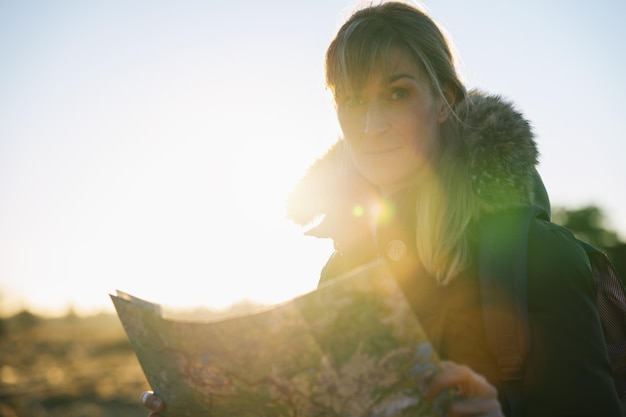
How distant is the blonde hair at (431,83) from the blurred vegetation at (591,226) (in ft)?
56.5

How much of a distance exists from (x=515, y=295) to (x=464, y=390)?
1.39 ft

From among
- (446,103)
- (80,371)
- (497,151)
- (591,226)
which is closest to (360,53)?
(446,103)

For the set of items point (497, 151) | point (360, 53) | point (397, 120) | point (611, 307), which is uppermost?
point (360, 53)

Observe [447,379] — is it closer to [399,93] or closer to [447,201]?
[447,201]

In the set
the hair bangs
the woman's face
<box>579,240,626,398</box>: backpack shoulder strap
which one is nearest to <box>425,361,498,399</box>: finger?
<box>579,240,626,398</box>: backpack shoulder strap

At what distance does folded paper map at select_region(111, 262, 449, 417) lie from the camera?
3.92 feet

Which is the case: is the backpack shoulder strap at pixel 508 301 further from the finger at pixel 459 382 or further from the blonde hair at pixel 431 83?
the finger at pixel 459 382

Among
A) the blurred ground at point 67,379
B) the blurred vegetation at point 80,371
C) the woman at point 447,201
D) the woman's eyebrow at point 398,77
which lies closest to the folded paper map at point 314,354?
the blurred vegetation at point 80,371

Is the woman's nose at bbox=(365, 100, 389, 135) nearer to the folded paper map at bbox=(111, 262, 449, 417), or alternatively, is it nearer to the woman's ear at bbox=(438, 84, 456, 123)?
the woman's ear at bbox=(438, 84, 456, 123)

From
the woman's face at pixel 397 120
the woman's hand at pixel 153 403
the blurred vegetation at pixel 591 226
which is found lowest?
the blurred vegetation at pixel 591 226

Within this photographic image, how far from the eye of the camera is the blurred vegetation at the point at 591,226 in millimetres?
18000

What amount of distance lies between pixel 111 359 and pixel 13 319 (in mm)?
15881

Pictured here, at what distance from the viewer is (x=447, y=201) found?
2020 mm

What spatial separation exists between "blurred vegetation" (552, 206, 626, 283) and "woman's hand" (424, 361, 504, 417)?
18.0 meters
